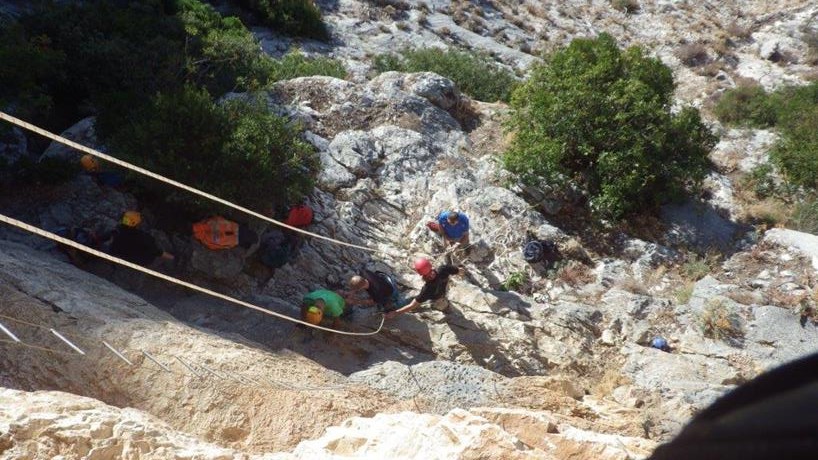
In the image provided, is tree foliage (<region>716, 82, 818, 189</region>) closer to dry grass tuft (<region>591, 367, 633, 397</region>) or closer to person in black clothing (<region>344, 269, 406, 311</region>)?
dry grass tuft (<region>591, 367, 633, 397</region>)

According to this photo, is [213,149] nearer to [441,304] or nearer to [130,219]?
[130,219]

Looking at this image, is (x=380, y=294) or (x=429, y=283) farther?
(x=380, y=294)

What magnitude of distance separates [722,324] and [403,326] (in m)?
4.49

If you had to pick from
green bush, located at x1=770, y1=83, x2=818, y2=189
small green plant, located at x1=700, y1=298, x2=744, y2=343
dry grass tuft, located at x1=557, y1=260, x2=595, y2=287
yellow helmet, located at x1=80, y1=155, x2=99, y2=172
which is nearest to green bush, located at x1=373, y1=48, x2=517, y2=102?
green bush, located at x1=770, y1=83, x2=818, y2=189

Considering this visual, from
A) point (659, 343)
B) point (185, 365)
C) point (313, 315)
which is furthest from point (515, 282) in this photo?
point (185, 365)

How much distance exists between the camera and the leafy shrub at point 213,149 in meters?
9.85

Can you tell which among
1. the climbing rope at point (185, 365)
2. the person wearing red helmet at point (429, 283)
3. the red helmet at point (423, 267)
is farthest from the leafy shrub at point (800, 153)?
the climbing rope at point (185, 365)

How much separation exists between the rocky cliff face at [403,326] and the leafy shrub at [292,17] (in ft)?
8.69

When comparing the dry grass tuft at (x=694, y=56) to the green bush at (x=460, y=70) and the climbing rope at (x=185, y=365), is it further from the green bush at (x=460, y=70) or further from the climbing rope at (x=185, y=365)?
the climbing rope at (x=185, y=365)

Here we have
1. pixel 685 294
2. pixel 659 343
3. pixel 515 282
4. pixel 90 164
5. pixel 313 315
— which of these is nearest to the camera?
pixel 313 315

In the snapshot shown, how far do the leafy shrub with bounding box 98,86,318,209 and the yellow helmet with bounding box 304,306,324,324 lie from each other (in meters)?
2.38

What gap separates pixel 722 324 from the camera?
32.7 ft

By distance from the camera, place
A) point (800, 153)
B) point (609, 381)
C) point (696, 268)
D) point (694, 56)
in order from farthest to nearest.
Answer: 1. point (694, 56)
2. point (800, 153)
3. point (696, 268)
4. point (609, 381)

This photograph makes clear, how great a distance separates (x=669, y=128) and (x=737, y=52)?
11174mm
